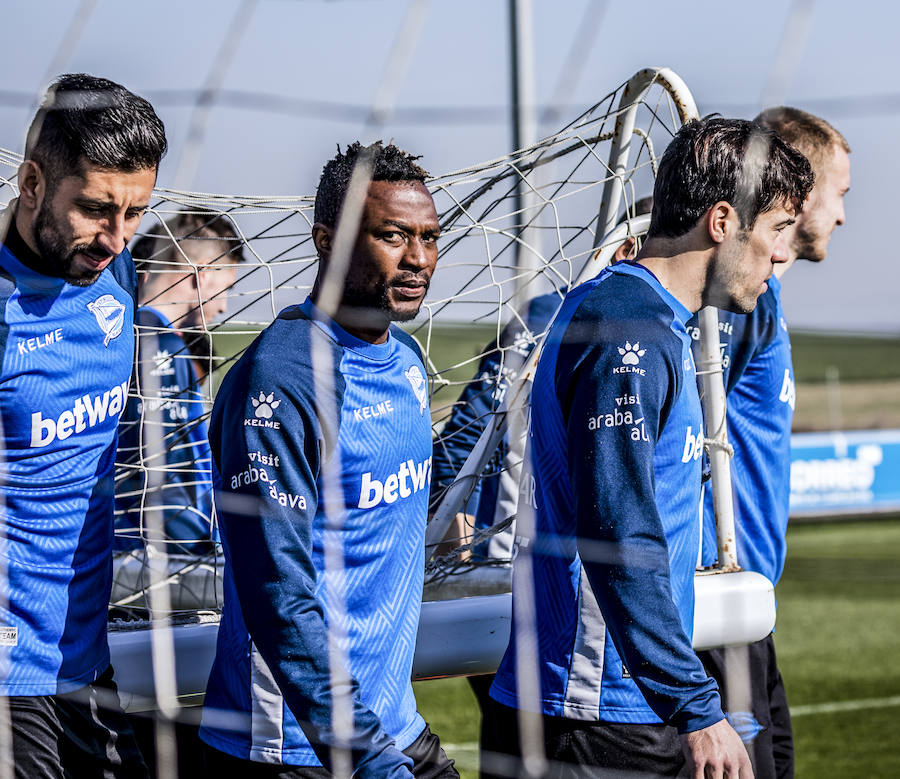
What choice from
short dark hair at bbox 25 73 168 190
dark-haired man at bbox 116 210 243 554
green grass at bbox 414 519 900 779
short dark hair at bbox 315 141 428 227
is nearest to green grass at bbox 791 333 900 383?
green grass at bbox 414 519 900 779

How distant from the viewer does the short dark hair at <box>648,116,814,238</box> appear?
6.29 ft

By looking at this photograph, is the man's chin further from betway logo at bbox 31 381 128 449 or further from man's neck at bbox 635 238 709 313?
man's neck at bbox 635 238 709 313

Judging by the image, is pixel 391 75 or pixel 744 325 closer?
pixel 391 75

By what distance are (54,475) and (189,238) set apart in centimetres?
149

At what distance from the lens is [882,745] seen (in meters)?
4.84

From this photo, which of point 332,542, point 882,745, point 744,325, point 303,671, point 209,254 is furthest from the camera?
point 882,745

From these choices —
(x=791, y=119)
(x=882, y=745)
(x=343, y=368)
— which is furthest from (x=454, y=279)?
(x=882, y=745)

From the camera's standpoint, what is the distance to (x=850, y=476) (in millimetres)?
11602

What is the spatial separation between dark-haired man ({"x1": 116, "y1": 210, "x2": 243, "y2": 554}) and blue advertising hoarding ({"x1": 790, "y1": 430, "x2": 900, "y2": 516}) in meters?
8.86

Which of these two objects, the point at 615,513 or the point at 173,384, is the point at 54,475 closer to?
the point at 615,513

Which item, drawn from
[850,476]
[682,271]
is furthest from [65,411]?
[850,476]

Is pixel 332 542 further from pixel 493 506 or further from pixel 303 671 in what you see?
pixel 493 506

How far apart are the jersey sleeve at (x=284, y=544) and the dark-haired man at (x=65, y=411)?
1.30 feet

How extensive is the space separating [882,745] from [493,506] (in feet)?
7.65
